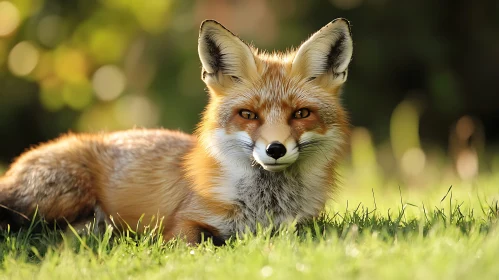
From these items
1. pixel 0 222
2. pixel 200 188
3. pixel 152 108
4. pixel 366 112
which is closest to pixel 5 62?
pixel 152 108

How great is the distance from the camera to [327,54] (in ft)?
14.1

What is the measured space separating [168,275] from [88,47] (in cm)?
794

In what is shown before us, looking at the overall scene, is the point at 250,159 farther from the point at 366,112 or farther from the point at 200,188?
the point at 366,112

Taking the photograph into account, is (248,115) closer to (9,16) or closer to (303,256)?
(303,256)

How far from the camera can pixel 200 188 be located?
13.9 ft

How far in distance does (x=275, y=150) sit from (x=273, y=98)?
51 centimetres

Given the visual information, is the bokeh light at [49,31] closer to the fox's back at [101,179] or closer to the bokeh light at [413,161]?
the fox's back at [101,179]

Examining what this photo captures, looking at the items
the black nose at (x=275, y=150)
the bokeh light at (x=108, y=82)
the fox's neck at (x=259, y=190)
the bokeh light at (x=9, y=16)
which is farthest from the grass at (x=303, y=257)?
the bokeh light at (x=108, y=82)

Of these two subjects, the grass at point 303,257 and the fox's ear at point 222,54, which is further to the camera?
the fox's ear at point 222,54

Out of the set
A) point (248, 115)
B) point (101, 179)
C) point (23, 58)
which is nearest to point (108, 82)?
point (23, 58)

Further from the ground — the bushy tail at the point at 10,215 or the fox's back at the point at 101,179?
the fox's back at the point at 101,179

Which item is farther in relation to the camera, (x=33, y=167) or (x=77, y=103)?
(x=77, y=103)

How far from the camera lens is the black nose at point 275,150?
3635mm

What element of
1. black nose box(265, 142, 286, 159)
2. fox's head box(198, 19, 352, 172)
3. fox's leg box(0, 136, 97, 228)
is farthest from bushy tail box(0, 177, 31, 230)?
black nose box(265, 142, 286, 159)
